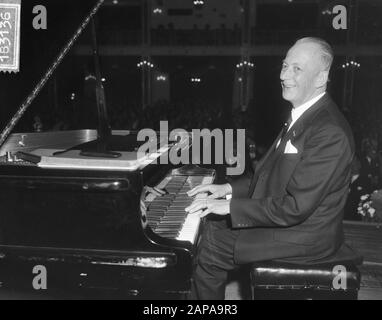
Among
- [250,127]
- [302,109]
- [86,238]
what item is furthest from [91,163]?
[250,127]

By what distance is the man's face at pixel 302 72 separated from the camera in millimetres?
2223

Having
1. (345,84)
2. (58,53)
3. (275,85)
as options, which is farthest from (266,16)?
(58,53)

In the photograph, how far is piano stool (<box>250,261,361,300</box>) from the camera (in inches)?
89.6

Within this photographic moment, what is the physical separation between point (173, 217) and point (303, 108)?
3.06 feet

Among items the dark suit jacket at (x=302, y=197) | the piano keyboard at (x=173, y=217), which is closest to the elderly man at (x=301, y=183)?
the dark suit jacket at (x=302, y=197)

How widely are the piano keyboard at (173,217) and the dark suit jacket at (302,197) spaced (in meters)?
0.26

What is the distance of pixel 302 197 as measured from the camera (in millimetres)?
2076

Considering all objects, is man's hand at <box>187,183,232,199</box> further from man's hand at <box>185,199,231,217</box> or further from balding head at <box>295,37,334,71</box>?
balding head at <box>295,37,334,71</box>

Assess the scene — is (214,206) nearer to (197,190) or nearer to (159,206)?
(197,190)

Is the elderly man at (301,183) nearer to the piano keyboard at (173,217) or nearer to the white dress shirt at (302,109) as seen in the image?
the white dress shirt at (302,109)

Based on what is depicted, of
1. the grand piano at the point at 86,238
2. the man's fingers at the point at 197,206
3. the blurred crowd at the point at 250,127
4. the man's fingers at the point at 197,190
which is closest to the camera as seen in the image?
the grand piano at the point at 86,238

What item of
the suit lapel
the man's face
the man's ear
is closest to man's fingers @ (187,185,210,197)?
the suit lapel

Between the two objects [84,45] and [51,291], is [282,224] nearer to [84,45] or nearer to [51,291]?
[51,291]
